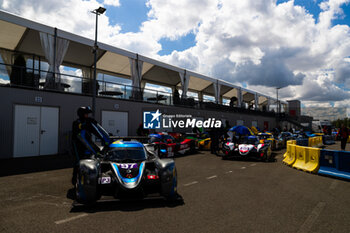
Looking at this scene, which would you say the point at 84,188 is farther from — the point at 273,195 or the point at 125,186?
the point at 273,195

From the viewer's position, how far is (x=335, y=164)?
776cm

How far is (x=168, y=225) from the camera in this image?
3625mm

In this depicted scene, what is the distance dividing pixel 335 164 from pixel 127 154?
704 centimetres

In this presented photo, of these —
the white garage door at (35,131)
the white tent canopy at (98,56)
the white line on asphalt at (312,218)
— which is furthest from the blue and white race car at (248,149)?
the white tent canopy at (98,56)

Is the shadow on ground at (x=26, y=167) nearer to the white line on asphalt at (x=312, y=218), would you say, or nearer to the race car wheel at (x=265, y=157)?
the white line on asphalt at (x=312, y=218)

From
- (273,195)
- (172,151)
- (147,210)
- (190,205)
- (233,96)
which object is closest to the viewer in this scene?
(147,210)

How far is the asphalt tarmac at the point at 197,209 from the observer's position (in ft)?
11.7

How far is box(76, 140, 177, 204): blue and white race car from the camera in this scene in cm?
441

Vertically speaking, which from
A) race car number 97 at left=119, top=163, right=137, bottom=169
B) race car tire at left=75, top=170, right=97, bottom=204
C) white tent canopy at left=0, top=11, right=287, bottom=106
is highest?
white tent canopy at left=0, top=11, right=287, bottom=106

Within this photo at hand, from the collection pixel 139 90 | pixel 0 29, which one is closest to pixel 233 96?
pixel 139 90

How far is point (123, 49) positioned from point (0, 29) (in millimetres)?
7556

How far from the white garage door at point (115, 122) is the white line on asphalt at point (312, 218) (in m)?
13.1

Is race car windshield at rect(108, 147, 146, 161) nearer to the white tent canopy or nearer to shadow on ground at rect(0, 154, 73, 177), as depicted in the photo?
shadow on ground at rect(0, 154, 73, 177)

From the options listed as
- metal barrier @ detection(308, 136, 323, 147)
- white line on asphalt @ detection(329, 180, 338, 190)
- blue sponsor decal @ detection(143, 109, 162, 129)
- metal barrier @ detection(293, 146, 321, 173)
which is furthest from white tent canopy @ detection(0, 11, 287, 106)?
white line on asphalt @ detection(329, 180, 338, 190)
